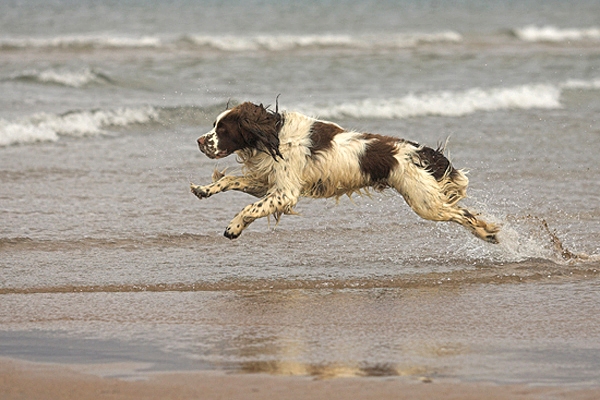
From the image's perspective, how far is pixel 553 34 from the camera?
32.8 meters

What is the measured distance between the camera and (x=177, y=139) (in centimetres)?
1283

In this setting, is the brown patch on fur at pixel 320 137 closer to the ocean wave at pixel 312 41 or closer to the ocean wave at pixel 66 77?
the ocean wave at pixel 66 77

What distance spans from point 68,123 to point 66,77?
493cm

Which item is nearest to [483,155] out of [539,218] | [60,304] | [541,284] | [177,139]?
[539,218]

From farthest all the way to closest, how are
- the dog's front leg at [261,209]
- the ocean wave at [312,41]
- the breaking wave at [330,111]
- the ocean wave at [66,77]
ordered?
the ocean wave at [312,41] < the ocean wave at [66,77] < the breaking wave at [330,111] < the dog's front leg at [261,209]

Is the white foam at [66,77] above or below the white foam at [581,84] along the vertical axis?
below

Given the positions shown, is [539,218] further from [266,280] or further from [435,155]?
[266,280]

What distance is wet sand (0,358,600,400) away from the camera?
4734 millimetres

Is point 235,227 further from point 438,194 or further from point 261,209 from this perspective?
point 438,194

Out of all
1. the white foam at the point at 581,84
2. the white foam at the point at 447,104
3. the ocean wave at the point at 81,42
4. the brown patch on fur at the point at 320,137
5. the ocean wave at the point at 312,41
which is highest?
the ocean wave at the point at 312,41


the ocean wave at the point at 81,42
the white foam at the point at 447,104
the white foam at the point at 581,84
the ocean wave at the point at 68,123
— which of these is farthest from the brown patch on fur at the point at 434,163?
the ocean wave at the point at 81,42

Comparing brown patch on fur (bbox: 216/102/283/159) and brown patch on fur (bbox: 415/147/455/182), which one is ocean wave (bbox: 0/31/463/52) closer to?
brown patch on fur (bbox: 415/147/455/182)

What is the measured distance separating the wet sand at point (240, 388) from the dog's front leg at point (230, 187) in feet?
8.15

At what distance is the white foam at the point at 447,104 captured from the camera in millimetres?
15070
